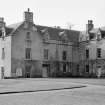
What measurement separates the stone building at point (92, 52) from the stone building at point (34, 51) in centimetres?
182

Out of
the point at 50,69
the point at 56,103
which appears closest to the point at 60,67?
the point at 50,69

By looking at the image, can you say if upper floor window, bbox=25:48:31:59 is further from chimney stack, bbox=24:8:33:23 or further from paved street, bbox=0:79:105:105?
paved street, bbox=0:79:105:105

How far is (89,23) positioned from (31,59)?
584 inches

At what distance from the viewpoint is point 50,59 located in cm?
4969

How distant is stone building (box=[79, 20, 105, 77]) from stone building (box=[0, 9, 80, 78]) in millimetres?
1816

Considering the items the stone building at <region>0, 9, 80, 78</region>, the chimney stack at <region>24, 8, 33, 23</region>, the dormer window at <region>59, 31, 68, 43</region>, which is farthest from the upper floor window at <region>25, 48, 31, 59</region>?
the dormer window at <region>59, 31, 68, 43</region>

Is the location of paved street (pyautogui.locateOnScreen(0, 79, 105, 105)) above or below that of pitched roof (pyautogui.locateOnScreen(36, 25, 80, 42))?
below

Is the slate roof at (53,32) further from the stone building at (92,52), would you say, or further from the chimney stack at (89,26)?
the chimney stack at (89,26)

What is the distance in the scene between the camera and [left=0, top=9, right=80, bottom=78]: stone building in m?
45.1

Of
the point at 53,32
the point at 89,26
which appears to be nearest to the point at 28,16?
the point at 53,32

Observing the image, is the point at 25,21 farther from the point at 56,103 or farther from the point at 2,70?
the point at 56,103

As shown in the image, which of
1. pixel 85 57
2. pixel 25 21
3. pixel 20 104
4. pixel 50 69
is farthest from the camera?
pixel 85 57

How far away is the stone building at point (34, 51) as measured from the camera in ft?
148

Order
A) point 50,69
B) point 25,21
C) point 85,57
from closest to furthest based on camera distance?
point 25,21 < point 50,69 < point 85,57
